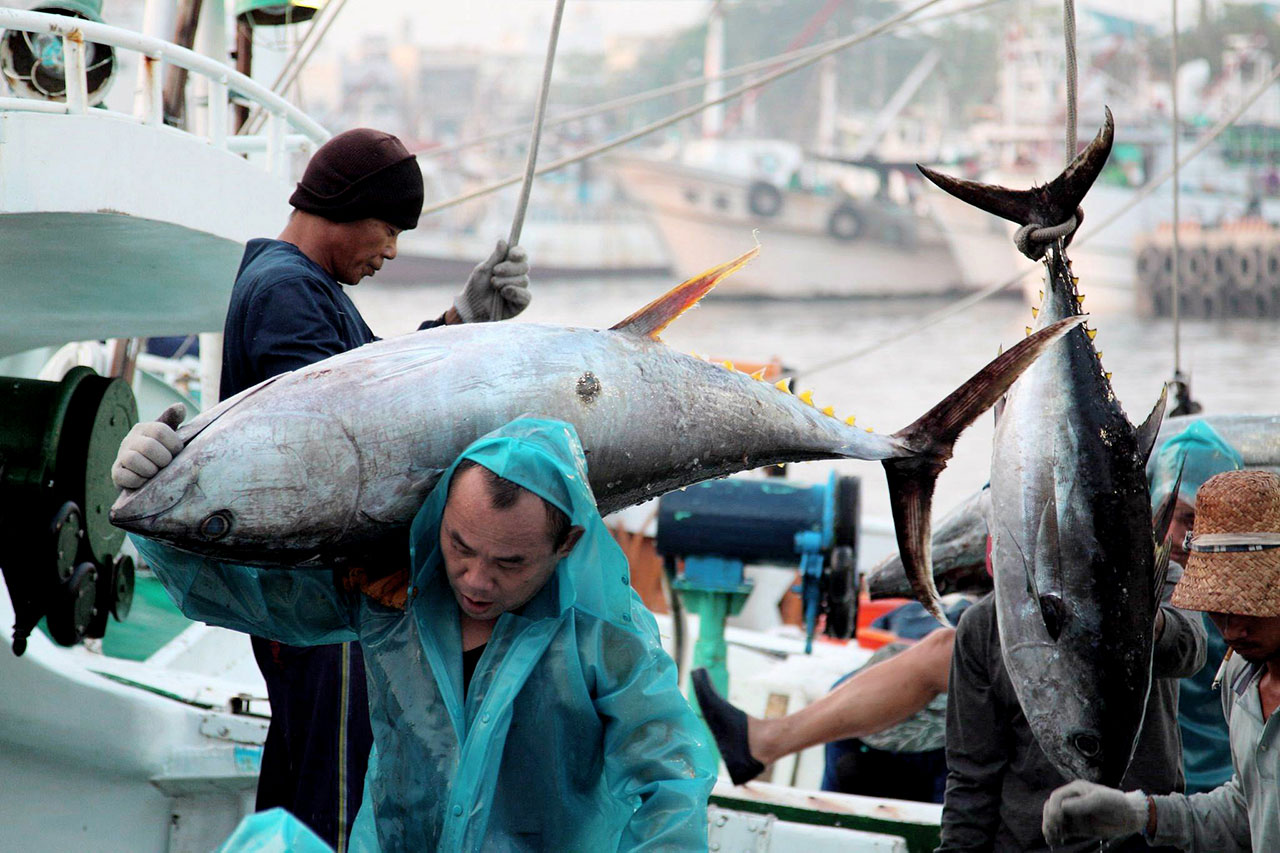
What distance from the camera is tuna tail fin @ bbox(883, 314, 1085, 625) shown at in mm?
2131

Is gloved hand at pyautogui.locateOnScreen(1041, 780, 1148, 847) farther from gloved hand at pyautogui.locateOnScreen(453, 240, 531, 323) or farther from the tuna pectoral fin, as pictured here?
gloved hand at pyautogui.locateOnScreen(453, 240, 531, 323)

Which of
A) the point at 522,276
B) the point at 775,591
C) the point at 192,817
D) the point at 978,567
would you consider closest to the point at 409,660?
the point at 522,276

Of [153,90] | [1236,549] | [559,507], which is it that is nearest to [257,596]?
[559,507]

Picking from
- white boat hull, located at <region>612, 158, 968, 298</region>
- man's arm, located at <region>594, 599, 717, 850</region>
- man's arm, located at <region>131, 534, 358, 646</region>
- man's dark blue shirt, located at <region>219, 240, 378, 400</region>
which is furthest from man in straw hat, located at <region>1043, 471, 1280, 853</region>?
white boat hull, located at <region>612, 158, 968, 298</region>

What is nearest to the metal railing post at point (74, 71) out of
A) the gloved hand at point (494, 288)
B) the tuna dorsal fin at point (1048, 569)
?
the gloved hand at point (494, 288)

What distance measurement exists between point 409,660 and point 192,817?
229 centimetres

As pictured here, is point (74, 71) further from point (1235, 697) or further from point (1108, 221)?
point (1108, 221)

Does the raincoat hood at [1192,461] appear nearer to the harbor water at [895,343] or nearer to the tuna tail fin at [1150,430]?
the tuna tail fin at [1150,430]

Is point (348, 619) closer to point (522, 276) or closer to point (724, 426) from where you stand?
point (724, 426)

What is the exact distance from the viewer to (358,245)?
90.4 inches

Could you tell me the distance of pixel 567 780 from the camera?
174cm

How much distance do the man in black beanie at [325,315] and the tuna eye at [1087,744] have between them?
123 centimetres

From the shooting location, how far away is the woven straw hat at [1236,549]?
7.43 feet

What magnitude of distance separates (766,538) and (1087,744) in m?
1.55
